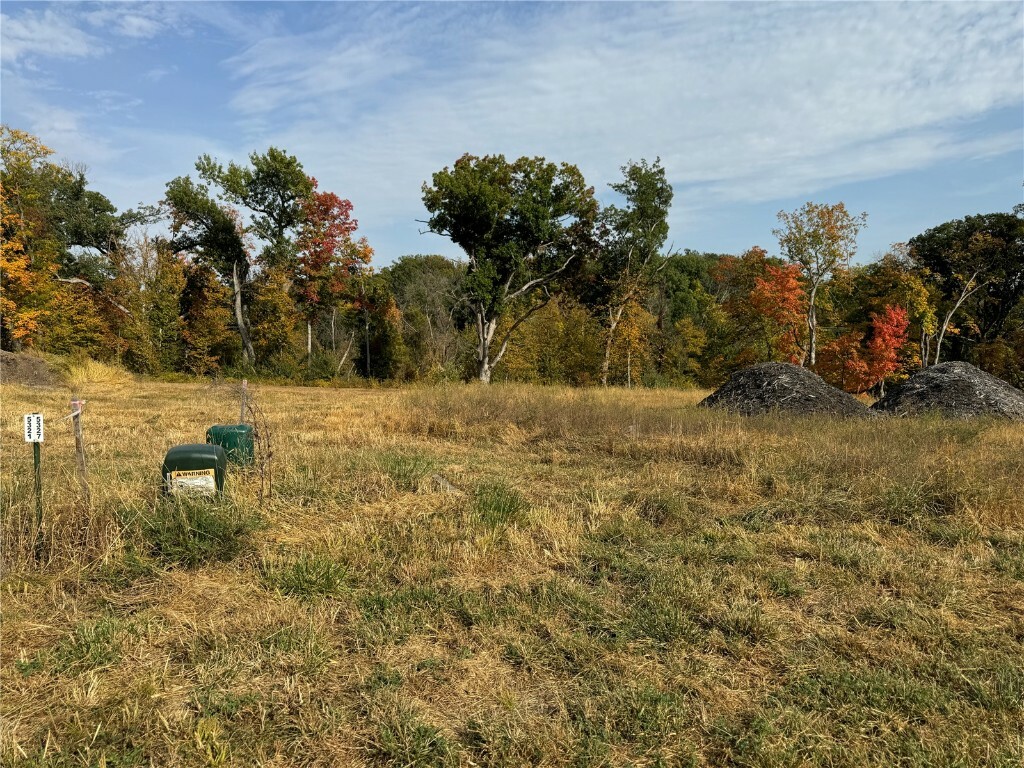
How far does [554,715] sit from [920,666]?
6.77 feet

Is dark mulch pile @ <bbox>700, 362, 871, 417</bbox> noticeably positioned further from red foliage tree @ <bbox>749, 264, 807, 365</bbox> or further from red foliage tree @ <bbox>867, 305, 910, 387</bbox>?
red foliage tree @ <bbox>867, 305, 910, 387</bbox>

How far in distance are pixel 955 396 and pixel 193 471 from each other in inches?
579

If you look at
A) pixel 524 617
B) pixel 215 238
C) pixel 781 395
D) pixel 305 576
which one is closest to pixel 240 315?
pixel 215 238

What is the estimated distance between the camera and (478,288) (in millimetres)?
25406

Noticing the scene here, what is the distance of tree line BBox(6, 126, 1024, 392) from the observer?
2694cm

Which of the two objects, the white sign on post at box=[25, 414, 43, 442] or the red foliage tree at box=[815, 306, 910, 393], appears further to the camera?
the red foliage tree at box=[815, 306, 910, 393]

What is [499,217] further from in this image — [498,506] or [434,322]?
[498,506]

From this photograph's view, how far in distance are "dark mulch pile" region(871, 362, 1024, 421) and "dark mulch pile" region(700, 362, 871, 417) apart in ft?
2.87

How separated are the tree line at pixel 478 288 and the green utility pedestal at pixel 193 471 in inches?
817

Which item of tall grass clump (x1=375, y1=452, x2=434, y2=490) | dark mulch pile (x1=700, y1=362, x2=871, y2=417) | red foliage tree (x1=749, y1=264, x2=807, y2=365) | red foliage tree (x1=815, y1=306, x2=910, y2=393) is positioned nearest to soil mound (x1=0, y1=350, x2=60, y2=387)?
tall grass clump (x1=375, y1=452, x2=434, y2=490)

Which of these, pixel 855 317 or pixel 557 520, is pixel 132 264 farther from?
pixel 855 317

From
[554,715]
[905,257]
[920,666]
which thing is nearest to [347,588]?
[554,715]

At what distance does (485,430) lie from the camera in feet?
37.2

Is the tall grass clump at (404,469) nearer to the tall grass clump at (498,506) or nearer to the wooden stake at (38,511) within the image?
the tall grass clump at (498,506)
